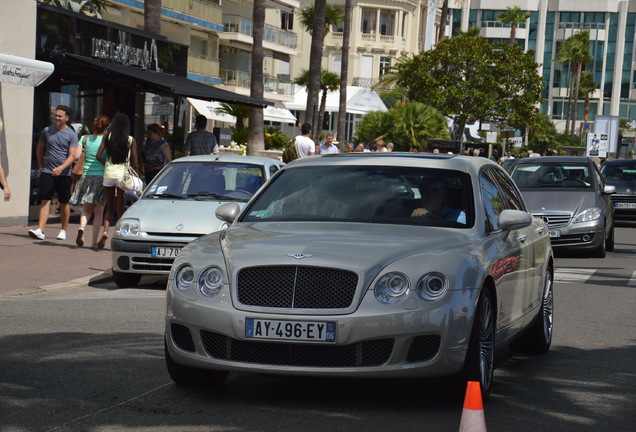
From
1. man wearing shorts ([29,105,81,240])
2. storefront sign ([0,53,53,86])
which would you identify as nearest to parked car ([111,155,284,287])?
man wearing shorts ([29,105,81,240])

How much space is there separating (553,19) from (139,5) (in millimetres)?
85459

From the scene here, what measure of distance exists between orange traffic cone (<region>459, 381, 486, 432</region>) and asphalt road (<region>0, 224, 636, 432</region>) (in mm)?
1224

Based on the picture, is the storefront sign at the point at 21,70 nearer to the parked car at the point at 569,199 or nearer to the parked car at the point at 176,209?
the parked car at the point at 176,209

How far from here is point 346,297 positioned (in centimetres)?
641

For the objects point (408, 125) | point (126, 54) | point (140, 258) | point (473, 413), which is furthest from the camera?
point (408, 125)

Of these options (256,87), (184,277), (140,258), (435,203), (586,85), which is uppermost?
(586,85)

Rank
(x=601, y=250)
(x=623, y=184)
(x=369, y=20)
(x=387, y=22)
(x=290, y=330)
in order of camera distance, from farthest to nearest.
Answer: (x=387, y=22) < (x=369, y=20) < (x=623, y=184) < (x=601, y=250) < (x=290, y=330)

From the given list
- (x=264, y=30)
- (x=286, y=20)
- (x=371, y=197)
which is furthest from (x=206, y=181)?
(x=286, y=20)

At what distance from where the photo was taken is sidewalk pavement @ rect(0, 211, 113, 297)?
42.7 ft

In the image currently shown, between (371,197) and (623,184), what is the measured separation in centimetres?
2274

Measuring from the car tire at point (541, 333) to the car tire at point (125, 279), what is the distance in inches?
219

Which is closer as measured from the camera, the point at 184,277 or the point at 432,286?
the point at 432,286

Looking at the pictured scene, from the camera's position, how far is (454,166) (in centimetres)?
808

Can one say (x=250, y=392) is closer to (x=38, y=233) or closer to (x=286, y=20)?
(x=38, y=233)
